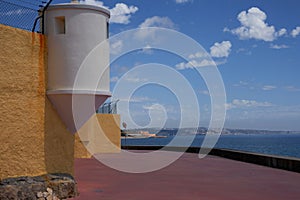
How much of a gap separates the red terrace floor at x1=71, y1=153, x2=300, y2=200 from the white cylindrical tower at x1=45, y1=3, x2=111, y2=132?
8.40 ft

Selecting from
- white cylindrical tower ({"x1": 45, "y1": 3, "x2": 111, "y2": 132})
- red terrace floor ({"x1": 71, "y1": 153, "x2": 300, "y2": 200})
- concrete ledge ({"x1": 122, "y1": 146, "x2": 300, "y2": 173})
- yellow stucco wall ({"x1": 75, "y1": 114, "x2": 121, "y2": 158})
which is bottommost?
red terrace floor ({"x1": 71, "y1": 153, "x2": 300, "y2": 200})

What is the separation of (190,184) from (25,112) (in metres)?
5.74

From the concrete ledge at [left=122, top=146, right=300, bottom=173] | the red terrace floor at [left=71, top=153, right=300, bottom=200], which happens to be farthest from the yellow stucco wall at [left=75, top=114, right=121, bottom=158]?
the concrete ledge at [left=122, top=146, right=300, bottom=173]

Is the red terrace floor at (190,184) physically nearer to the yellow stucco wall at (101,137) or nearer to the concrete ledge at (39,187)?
the concrete ledge at (39,187)

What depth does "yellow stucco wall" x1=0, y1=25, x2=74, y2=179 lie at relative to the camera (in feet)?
27.0

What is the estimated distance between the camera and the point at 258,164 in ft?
60.1

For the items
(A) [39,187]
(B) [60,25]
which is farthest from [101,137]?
(A) [39,187]

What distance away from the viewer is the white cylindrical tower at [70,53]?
941 centimetres

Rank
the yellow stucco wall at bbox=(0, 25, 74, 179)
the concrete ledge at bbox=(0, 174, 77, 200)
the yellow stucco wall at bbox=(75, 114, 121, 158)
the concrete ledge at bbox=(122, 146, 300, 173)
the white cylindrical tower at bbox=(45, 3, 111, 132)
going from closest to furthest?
the concrete ledge at bbox=(0, 174, 77, 200) → the yellow stucco wall at bbox=(0, 25, 74, 179) → the white cylindrical tower at bbox=(45, 3, 111, 132) → the concrete ledge at bbox=(122, 146, 300, 173) → the yellow stucco wall at bbox=(75, 114, 121, 158)

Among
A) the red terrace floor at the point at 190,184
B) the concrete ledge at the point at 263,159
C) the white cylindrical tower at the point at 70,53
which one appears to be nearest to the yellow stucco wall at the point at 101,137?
the red terrace floor at the point at 190,184

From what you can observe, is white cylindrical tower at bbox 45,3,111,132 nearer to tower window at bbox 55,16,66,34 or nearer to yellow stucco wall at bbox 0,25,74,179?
tower window at bbox 55,16,66,34

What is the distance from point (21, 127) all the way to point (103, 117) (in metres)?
15.1

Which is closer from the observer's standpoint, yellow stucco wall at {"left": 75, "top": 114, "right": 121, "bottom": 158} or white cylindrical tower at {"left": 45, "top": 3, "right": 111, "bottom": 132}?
white cylindrical tower at {"left": 45, "top": 3, "right": 111, "bottom": 132}

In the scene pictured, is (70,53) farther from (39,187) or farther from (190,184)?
(190,184)
